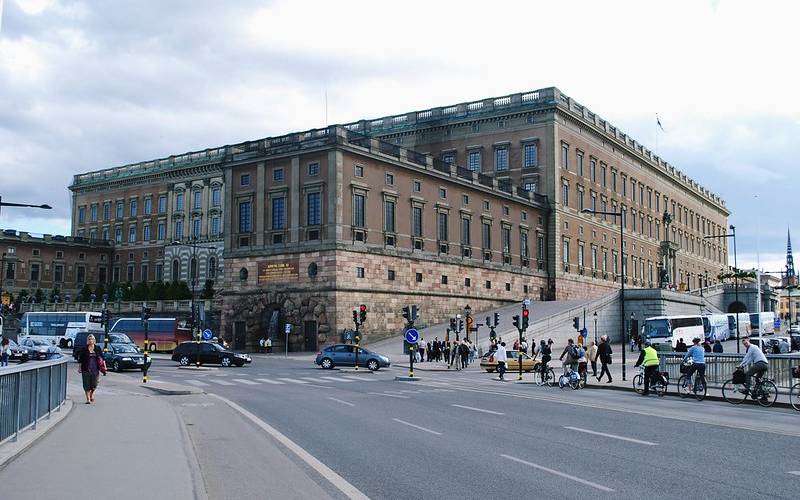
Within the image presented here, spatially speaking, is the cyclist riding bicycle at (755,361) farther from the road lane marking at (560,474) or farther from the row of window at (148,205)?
the row of window at (148,205)

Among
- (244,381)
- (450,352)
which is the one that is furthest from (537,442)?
(450,352)

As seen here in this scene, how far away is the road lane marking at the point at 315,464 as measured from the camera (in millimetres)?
10062

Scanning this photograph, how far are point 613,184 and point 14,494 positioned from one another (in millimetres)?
95424

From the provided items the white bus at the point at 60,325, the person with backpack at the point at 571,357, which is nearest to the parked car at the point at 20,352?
the white bus at the point at 60,325

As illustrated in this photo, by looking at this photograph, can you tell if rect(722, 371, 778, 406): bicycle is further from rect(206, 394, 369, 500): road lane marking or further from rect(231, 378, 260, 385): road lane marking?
rect(231, 378, 260, 385): road lane marking

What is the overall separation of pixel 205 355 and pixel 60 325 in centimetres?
3300

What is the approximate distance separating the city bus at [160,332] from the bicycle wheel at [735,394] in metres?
51.6

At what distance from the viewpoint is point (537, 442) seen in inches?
580

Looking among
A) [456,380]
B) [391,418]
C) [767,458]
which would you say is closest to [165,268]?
[456,380]

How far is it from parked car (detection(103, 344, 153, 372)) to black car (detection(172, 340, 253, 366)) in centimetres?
425

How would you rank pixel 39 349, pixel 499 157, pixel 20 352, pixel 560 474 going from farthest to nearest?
pixel 499 157, pixel 39 349, pixel 20 352, pixel 560 474

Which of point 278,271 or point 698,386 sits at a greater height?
point 278,271

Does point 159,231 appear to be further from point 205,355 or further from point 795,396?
point 795,396

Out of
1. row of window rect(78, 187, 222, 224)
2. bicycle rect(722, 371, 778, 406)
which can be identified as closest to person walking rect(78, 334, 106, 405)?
bicycle rect(722, 371, 778, 406)
